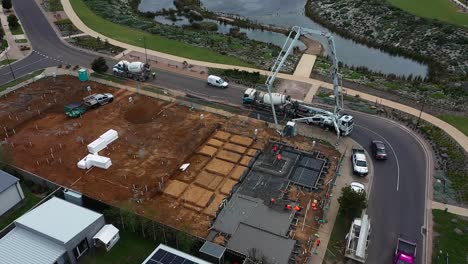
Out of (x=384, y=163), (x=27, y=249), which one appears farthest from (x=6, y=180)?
(x=384, y=163)

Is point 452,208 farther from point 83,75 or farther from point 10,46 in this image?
point 10,46

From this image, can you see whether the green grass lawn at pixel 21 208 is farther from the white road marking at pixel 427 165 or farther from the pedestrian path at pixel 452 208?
the pedestrian path at pixel 452 208

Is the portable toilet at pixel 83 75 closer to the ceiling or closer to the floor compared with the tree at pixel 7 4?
closer to the floor

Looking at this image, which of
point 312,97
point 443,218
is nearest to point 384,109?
point 312,97

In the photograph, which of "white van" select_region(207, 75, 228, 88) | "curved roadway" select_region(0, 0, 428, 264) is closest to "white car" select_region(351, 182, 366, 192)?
"curved roadway" select_region(0, 0, 428, 264)

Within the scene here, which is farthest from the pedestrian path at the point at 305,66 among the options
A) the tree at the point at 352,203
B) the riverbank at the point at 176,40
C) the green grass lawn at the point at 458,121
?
the tree at the point at 352,203

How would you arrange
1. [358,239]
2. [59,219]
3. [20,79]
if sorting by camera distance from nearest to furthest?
[358,239]
[59,219]
[20,79]

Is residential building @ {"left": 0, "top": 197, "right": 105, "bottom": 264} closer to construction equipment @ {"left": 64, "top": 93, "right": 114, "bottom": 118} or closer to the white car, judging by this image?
construction equipment @ {"left": 64, "top": 93, "right": 114, "bottom": 118}
